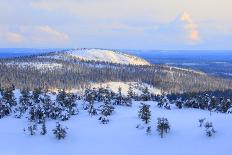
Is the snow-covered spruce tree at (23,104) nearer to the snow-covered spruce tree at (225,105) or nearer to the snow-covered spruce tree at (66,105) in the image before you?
the snow-covered spruce tree at (66,105)

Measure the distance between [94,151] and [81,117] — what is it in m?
27.6

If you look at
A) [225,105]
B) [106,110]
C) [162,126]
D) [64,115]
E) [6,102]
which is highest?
[6,102]

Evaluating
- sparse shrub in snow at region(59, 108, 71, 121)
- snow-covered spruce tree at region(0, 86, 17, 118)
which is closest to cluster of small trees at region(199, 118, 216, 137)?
sparse shrub in snow at region(59, 108, 71, 121)

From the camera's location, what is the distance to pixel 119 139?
139 m

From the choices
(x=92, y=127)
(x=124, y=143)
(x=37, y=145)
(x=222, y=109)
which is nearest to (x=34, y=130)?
(x=37, y=145)

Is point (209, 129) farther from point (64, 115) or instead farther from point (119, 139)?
point (64, 115)

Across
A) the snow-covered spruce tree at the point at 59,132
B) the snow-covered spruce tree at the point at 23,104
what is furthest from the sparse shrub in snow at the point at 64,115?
the snow-covered spruce tree at the point at 23,104

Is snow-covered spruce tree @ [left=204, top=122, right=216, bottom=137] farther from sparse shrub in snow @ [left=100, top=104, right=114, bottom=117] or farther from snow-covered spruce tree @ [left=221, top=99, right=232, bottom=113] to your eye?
sparse shrub in snow @ [left=100, top=104, right=114, bottom=117]

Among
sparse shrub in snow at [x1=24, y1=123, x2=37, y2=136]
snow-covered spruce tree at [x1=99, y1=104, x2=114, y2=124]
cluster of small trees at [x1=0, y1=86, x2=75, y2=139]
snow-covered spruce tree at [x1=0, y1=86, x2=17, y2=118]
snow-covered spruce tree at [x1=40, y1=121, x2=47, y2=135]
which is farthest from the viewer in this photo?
snow-covered spruce tree at [x1=0, y1=86, x2=17, y2=118]

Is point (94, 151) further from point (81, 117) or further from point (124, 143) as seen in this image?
point (81, 117)

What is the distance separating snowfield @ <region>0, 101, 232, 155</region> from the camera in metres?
131

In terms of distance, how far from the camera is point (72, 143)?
140m

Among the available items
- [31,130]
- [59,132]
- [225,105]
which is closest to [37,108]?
[31,130]

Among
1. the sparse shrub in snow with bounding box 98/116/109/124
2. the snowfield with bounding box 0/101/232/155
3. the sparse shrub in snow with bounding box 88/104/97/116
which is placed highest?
the sparse shrub in snow with bounding box 88/104/97/116
